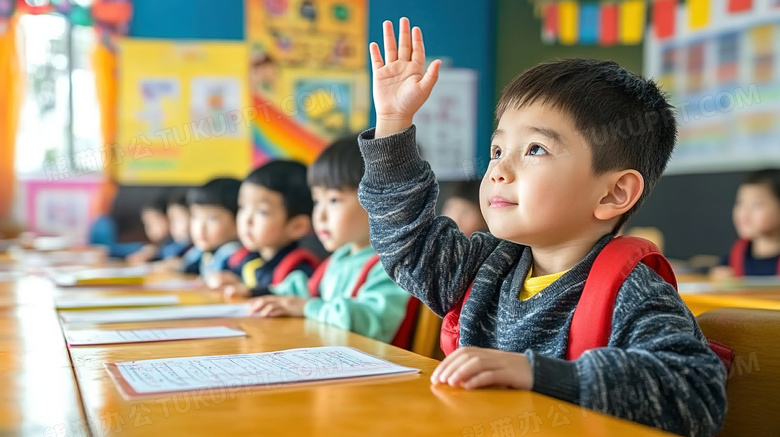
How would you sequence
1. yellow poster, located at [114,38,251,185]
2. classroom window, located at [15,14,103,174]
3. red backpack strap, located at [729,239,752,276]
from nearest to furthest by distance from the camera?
red backpack strap, located at [729,239,752,276] → classroom window, located at [15,14,103,174] → yellow poster, located at [114,38,251,185]

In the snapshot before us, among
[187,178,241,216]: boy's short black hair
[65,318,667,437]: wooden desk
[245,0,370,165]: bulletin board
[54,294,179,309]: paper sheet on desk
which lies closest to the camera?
[65,318,667,437]: wooden desk

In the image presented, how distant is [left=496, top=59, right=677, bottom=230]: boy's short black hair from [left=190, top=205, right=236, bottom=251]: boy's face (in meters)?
2.03

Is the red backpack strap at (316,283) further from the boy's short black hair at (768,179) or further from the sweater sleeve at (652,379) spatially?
the boy's short black hair at (768,179)

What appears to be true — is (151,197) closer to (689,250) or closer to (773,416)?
(689,250)

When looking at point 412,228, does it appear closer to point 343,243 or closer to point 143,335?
point 143,335

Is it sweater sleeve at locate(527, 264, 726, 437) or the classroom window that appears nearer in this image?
sweater sleeve at locate(527, 264, 726, 437)

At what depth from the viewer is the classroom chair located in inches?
33.1

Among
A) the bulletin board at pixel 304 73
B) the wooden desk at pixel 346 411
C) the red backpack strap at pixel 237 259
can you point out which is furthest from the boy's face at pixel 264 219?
the bulletin board at pixel 304 73

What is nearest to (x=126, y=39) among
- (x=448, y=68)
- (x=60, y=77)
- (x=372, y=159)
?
(x=60, y=77)

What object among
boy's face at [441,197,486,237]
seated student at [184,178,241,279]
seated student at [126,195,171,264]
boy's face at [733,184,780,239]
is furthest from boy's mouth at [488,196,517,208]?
seated student at [126,195,171,264]

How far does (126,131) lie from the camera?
5629 mm

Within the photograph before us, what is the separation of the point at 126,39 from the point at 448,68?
253 centimetres

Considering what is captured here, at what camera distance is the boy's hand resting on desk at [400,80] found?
3.37 ft

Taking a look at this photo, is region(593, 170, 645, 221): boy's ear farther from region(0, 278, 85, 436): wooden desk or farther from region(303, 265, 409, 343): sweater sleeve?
region(0, 278, 85, 436): wooden desk
